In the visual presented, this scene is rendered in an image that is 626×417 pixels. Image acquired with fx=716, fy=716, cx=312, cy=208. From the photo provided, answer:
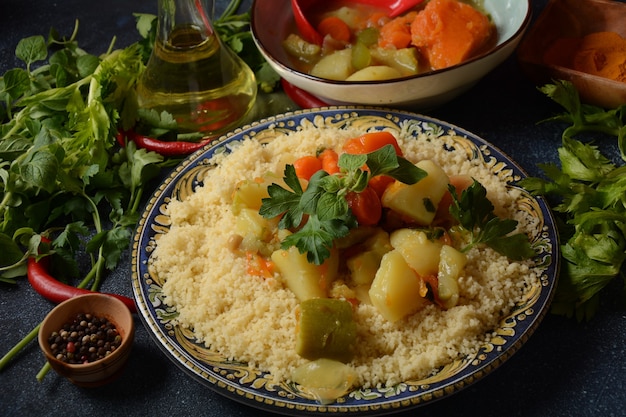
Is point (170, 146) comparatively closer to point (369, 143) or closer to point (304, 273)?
point (369, 143)

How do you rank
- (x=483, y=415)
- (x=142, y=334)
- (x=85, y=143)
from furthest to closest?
(x=85, y=143) → (x=142, y=334) → (x=483, y=415)

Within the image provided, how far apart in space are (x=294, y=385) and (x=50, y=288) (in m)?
0.81

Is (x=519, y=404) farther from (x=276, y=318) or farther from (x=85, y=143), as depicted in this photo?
(x=85, y=143)

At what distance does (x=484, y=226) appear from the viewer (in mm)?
1822

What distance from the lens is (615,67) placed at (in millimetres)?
2498

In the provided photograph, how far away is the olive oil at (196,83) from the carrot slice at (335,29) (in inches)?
14.8

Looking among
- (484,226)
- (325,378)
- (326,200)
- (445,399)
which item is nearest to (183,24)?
(326,200)

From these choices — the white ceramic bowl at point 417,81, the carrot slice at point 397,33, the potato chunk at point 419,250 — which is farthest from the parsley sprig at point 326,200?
the carrot slice at point 397,33

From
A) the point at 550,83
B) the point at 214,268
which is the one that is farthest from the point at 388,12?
the point at 214,268

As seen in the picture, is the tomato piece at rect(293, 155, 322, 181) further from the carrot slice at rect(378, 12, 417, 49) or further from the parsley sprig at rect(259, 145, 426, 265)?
the carrot slice at rect(378, 12, 417, 49)

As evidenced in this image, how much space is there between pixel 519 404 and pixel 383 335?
0.36 metres

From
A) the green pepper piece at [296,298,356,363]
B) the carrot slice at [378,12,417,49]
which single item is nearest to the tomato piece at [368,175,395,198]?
the green pepper piece at [296,298,356,363]

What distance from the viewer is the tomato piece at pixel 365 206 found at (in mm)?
1811

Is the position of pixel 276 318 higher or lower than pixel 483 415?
higher
